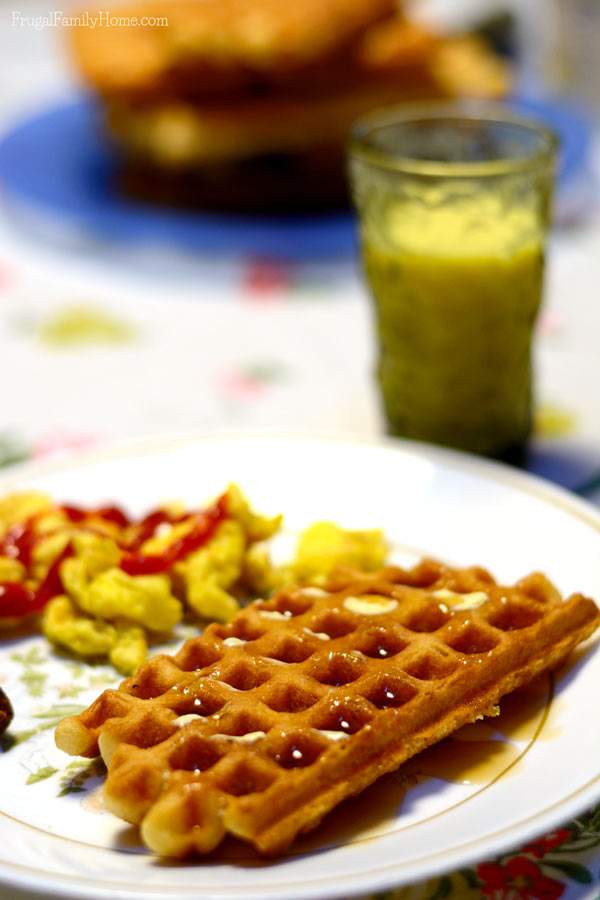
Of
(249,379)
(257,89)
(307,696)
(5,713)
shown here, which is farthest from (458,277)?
(257,89)

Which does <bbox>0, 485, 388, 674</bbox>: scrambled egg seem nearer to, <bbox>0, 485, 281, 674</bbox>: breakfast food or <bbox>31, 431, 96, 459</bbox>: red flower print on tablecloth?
<bbox>0, 485, 281, 674</bbox>: breakfast food

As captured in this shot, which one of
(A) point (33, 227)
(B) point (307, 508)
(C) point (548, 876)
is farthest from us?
(A) point (33, 227)

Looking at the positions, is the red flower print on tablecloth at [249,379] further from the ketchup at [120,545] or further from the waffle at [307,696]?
the waffle at [307,696]

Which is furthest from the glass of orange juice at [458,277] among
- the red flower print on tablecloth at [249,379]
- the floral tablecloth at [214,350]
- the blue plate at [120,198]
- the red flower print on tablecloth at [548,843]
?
the red flower print on tablecloth at [548,843]

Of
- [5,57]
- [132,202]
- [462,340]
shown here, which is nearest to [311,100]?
[132,202]

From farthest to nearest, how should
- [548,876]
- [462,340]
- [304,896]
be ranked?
[462,340], [548,876], [304,896]

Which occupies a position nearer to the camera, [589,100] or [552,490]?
[552,490]

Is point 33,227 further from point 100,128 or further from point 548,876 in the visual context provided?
point 548,876

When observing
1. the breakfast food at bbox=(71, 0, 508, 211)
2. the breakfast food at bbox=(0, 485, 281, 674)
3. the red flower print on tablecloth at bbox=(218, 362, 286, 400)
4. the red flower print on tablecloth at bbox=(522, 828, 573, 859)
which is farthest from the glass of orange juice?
the breakfast food at bbox=(71, 0, 508, 211)
